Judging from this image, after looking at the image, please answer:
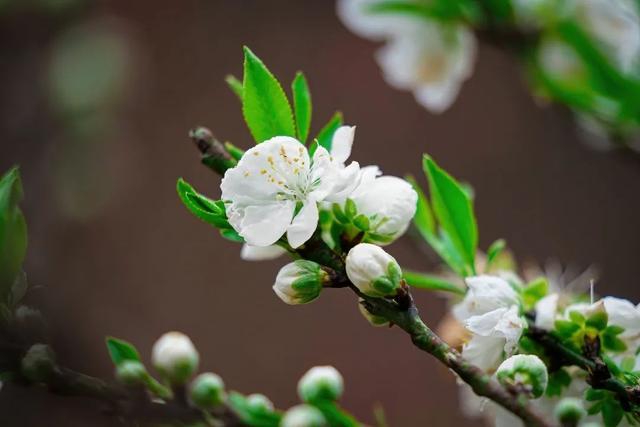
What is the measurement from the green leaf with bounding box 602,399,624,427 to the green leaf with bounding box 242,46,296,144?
25cm

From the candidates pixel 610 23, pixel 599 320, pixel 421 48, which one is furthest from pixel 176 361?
pixel 610 23

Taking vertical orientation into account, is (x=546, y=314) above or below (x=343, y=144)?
below

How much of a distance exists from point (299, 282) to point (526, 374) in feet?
0.42

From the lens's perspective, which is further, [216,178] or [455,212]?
[216,178]

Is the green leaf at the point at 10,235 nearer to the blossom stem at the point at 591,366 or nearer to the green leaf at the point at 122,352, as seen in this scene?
the green leaf at the point at 122,352

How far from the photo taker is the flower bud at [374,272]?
Answer: 0.38 meters

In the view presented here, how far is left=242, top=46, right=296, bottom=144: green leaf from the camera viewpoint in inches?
17.4

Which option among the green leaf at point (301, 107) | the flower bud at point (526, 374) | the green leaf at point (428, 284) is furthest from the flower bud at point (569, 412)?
the green leaf at point (301, 107)

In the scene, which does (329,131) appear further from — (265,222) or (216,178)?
(216,178)

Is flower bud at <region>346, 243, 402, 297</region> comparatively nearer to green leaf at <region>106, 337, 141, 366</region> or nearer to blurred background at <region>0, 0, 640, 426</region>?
green leaf at <region>106, 337, 141, 366</region>

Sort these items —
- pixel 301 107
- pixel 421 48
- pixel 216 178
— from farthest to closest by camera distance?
pixel 216 178, pixel 421 48, pixel 301 107

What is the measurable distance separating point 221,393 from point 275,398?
1.68m

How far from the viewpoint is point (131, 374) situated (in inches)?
14.5

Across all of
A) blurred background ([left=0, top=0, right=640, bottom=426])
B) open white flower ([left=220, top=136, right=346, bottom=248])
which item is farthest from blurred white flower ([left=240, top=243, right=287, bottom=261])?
blurred background ([left=0, top=0, right=640, bottom=426])
